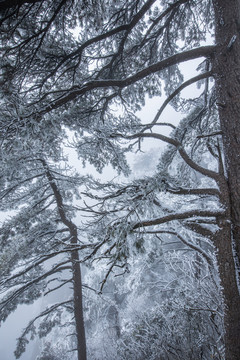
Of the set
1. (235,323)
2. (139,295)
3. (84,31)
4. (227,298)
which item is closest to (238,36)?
(84,31)

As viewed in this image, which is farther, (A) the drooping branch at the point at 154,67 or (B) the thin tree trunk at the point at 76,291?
(B) the thin tree trunk at the point at 76,291

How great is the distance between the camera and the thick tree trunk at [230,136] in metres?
2.46

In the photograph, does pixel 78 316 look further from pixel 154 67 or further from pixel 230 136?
pixel 154 67

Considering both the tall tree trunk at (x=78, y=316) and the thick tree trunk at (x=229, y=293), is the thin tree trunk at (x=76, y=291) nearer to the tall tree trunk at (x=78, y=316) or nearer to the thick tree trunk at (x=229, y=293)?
the tall tree trunk at (x=78, y=316)

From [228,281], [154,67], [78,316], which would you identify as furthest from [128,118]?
[78,316]

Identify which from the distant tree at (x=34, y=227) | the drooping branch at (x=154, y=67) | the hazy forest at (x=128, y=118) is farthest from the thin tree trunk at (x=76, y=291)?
the drooping branch at (x=154, y=67)

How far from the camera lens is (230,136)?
2.76m

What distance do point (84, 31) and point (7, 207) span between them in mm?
5620

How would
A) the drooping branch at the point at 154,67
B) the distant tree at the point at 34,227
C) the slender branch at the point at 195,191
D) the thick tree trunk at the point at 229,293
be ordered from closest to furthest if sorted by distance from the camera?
the thick tree trunk at the point at 229,293, the slender branch at the point at 195,191, the drooping branch at the point at 154,67, the distant tree at the point at 34,227

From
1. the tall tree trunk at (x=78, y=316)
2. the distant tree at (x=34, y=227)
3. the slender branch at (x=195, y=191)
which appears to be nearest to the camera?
the slender branch at (x=195, y=191)

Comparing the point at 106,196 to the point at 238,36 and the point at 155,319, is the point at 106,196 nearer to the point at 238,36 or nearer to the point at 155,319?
the point at 238,36

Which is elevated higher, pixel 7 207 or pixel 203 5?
pixel 203 5

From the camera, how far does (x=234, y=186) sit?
8.67 feet

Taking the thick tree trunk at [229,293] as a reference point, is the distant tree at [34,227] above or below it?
above
